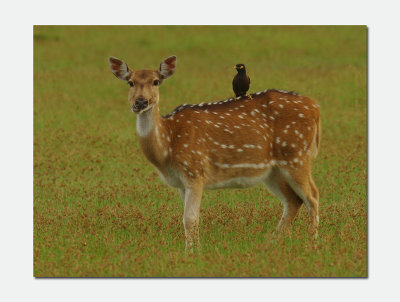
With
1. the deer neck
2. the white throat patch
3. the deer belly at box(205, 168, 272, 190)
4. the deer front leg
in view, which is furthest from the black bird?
the deer front leg

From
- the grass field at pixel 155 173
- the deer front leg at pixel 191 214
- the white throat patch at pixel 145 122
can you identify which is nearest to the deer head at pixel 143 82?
the white throat patch at pixel 145 122

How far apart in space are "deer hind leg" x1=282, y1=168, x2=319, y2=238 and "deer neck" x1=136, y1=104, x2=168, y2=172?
5.48 feet

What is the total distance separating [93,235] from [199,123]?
201 cm

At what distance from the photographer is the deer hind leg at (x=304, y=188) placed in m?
9.45

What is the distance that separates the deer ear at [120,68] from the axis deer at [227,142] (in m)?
0.01

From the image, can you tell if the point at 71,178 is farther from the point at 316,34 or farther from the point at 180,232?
the point at 316,34

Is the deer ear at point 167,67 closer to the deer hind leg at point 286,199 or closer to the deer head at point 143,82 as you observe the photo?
the deer head at point 143,82

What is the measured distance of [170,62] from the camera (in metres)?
8.73

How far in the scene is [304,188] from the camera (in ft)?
31.1

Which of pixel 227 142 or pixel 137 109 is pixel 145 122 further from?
pixel 227 142

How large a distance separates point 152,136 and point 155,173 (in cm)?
454

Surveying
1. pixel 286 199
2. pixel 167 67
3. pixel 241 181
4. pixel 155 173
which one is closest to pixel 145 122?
pixel 167 67

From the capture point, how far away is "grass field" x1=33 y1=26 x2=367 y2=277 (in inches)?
337

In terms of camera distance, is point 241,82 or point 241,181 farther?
point 241,82
